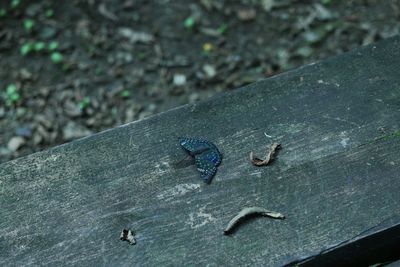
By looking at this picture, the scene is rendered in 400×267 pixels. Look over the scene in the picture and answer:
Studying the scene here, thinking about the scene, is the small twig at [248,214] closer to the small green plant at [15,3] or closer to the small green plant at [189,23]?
the small green plant at [189,23]

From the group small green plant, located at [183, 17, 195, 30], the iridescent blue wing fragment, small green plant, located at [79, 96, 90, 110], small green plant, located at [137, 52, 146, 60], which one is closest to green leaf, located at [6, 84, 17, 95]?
small green plant, located at [79, 96, 90, 110]

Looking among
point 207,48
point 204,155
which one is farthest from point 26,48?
point 204,155

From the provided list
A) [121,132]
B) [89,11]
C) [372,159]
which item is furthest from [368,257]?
[89,11]

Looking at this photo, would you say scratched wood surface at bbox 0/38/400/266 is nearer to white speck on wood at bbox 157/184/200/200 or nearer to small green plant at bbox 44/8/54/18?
white speck on wood at bbox 157/184/200/200

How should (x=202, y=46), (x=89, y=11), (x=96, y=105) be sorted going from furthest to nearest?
(x=89, y=11), (x=202, y=46), (x=96, y=105)

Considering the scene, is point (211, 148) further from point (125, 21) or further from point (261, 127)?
point (125, 21)

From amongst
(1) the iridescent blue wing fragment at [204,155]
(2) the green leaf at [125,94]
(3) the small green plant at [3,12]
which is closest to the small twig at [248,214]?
(1) the iridescent blue wing fragment at [204,155]
